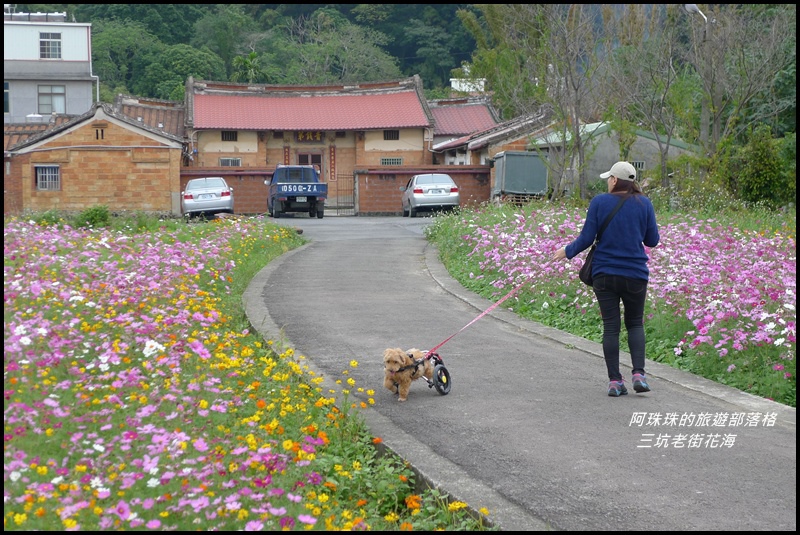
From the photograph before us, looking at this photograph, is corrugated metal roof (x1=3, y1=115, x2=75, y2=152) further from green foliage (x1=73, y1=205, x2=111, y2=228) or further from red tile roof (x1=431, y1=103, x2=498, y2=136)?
Result: green foliage (x1=73, y1=205, x2=111, y2=228)

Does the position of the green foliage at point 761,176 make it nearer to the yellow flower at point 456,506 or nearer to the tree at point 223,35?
the yellow flower at point 456,506

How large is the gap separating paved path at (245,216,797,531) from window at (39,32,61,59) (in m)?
48.0

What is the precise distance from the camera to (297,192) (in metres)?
31.6

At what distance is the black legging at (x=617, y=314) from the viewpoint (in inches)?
290

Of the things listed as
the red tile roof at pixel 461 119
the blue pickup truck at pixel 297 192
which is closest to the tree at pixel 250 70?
the red tile roof at pixel 461 119

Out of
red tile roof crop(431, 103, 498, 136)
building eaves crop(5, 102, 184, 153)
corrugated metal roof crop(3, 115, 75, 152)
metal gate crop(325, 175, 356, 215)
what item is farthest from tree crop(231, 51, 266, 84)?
building eaves crop(5, 102, 184, 153)

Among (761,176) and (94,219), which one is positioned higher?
(761,176)

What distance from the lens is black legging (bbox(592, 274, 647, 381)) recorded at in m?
7.38

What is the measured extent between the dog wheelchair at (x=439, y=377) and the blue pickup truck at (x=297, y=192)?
966 inches

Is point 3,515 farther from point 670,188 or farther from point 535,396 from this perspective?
point 670,188

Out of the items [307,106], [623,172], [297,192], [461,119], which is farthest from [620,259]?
[461,119]

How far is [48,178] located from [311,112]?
14.8 meters

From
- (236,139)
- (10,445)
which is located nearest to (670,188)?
(10,445)

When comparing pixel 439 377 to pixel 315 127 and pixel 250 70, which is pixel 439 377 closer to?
pixel 315 127
